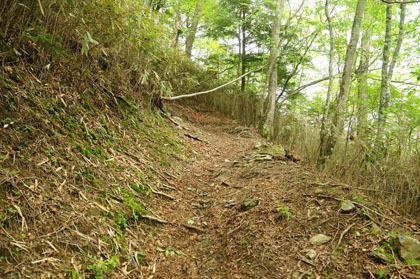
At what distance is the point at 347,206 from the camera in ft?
6.98

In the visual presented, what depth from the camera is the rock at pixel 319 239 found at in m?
1.89

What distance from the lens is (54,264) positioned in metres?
1.30

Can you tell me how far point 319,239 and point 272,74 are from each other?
593 cm

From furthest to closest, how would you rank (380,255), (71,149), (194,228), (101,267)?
1. (194,228)
2. (71,149)
3. (380,255)
4. (101,267)

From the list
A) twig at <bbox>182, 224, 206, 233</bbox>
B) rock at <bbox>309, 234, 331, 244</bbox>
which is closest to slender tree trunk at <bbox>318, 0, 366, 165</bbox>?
rock at <bbox>309, 234, 331, 244</bbox>

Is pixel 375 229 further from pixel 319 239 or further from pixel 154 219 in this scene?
pixel 154 219

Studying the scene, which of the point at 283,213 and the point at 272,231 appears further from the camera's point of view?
the point at 283,213

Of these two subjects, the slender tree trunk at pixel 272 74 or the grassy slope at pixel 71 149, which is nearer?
the grassy slope at pixel 71 149

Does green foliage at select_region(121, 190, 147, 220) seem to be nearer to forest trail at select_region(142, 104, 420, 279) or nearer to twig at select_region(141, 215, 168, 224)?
twig at select_region(141, 215, 168, 224)

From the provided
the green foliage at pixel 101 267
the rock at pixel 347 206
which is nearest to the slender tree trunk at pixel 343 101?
the rock at pixel 347 206

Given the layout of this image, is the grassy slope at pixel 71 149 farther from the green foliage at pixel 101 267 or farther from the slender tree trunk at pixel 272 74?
the slender tree trunk at pixel 272 74

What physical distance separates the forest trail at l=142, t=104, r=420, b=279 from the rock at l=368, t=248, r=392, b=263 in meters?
0.02

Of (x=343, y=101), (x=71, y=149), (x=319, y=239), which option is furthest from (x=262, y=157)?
(x=71, y=149)

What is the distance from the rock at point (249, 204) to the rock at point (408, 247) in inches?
49.0
